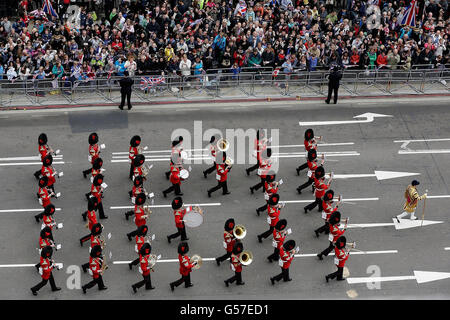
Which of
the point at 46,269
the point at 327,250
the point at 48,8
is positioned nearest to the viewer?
the point at 46,269

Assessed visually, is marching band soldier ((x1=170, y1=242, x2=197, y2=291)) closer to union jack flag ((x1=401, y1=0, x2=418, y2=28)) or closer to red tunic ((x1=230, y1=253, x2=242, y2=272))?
red tunic ((x1=230, y1=253, x2=242, y2=272))

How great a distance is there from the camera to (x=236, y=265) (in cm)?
1950

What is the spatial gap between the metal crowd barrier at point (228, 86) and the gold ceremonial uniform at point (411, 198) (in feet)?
30.1

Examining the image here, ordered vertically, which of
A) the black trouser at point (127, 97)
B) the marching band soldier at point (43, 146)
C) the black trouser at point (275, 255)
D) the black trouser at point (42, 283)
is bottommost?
the black trouser at point (42, 283)

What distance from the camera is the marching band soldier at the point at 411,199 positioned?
71.1ft

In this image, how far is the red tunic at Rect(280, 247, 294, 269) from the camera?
63.6ft

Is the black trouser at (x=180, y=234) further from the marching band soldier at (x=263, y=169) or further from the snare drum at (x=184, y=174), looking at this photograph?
the marching band soldier at (x=263, y=169)

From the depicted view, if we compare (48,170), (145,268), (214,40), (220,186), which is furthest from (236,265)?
(214,40)

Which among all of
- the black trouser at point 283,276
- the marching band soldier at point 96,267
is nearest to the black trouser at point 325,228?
the black trouser at point 283,276

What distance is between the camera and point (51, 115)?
28.6 meters

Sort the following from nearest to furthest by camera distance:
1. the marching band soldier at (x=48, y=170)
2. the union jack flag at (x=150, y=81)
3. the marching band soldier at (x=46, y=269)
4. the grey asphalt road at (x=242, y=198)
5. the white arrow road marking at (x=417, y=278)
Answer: the marching band soldier at (x=46, y=269), the grey asphalt road at (x=242, y=198), the white arrow road marking at (x=417, y=278), the marching band soldier at (x=48, y=170), the union jack flag at (x=150, y=81)

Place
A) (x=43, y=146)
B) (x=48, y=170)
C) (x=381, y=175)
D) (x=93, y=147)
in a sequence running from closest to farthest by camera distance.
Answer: (x=48, y=170) → (x=93, y=147) → (x=43, y=146) → (x=381, y=175)

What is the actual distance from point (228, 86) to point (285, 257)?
12.2 m

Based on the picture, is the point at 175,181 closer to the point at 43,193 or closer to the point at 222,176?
the point at 222,176
